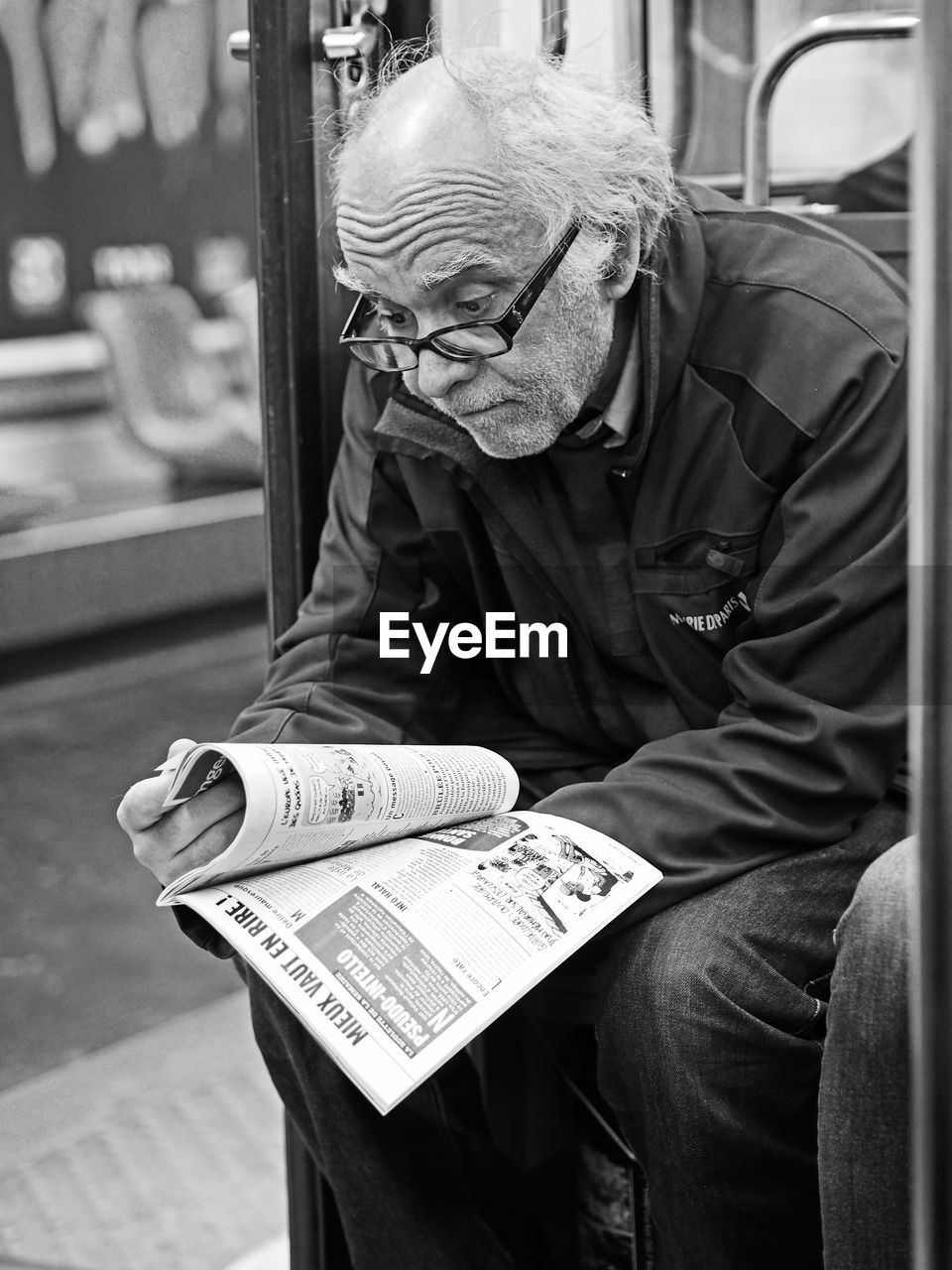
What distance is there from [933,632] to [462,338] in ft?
2.36

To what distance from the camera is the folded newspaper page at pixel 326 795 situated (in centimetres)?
115

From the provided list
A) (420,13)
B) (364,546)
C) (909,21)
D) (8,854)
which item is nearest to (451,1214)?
(364,546)

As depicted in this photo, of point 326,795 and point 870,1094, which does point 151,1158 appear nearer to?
point 326,795

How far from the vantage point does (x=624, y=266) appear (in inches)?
53.5

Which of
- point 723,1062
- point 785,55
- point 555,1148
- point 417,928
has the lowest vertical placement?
point 555,1148

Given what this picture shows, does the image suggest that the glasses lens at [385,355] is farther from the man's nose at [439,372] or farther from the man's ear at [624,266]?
the man's ear at [624,266]

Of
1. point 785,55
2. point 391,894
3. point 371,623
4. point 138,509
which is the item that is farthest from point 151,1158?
point 138,509

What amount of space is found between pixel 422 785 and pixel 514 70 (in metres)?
0.62

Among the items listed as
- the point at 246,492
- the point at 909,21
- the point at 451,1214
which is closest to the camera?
the point at 451,1214

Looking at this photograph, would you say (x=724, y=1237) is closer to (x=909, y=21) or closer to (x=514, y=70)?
(x=514, y=70)

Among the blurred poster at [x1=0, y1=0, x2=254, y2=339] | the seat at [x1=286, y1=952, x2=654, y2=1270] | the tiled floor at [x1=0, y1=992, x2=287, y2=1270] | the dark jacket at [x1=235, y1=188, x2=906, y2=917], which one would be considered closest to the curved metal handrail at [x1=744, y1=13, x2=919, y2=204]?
the dark jacket at [x1=235, y1=188, x2=906, y2=917]

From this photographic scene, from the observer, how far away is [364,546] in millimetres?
1483

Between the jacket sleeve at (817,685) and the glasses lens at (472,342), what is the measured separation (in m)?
0.29

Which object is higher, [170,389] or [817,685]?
[817,685]
